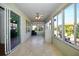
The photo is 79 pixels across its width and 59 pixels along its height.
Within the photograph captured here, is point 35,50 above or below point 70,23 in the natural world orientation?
below

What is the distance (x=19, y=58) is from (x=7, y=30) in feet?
9.59

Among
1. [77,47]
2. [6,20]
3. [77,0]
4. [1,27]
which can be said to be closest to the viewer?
[77,0]

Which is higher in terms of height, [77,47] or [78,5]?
[78,5]

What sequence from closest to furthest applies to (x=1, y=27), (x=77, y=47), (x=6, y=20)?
(x=77, y=47) < (x=6, y=20) < (x=1, y=27)

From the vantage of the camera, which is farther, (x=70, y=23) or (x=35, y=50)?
(x=35, y=50)

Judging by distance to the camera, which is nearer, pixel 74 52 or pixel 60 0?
pixel 60 0

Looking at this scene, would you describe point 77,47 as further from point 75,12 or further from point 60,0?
point 60,0

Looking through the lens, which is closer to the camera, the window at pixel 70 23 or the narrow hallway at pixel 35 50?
the window at pixel 70 23

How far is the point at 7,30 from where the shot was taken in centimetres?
505

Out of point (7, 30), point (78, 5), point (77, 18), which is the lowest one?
point (7, 30)

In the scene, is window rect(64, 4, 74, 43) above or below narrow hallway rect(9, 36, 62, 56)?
above

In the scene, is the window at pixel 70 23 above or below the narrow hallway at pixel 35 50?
above

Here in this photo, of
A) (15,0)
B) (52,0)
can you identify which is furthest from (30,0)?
(52,0)

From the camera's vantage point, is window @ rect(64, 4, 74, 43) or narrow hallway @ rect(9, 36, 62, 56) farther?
narrow hallway @ rect(9, 36, 62, 56)
